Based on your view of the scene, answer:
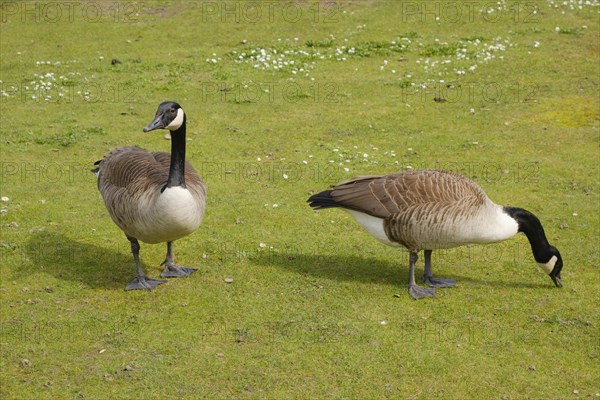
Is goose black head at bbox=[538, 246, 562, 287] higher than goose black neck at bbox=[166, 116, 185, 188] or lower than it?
lower

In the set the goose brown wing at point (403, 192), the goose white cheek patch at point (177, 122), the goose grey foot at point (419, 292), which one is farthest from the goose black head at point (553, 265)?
the goose white cheek patch at point (177, 122)

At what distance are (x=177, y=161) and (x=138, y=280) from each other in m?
1.77

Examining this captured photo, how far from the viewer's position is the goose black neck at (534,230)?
29.2 feet

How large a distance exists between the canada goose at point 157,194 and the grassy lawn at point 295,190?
73cm

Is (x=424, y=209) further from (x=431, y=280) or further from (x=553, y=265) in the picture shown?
(x=553, y=265)

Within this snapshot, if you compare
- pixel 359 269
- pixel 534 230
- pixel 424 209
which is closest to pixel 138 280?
pixel 359 269

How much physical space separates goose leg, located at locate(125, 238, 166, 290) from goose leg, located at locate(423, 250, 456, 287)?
3.44 metres

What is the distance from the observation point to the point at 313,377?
7.44 metres

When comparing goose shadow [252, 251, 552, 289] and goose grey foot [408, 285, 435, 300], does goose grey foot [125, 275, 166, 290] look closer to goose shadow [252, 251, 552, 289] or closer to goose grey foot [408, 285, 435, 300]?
goose shadow [252, 251, 552, 289]

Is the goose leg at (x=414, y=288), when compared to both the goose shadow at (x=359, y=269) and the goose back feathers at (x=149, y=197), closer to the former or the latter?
the goose shadow at (x=359, y=269)

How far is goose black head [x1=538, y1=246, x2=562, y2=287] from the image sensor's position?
8.97 metres

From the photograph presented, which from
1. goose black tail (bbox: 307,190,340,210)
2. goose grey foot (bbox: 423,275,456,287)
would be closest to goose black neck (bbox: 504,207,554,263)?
goose grey foot (bbox: 423,275,456,287)

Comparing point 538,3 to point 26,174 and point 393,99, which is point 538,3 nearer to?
point 393,99

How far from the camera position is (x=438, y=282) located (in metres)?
9.39
